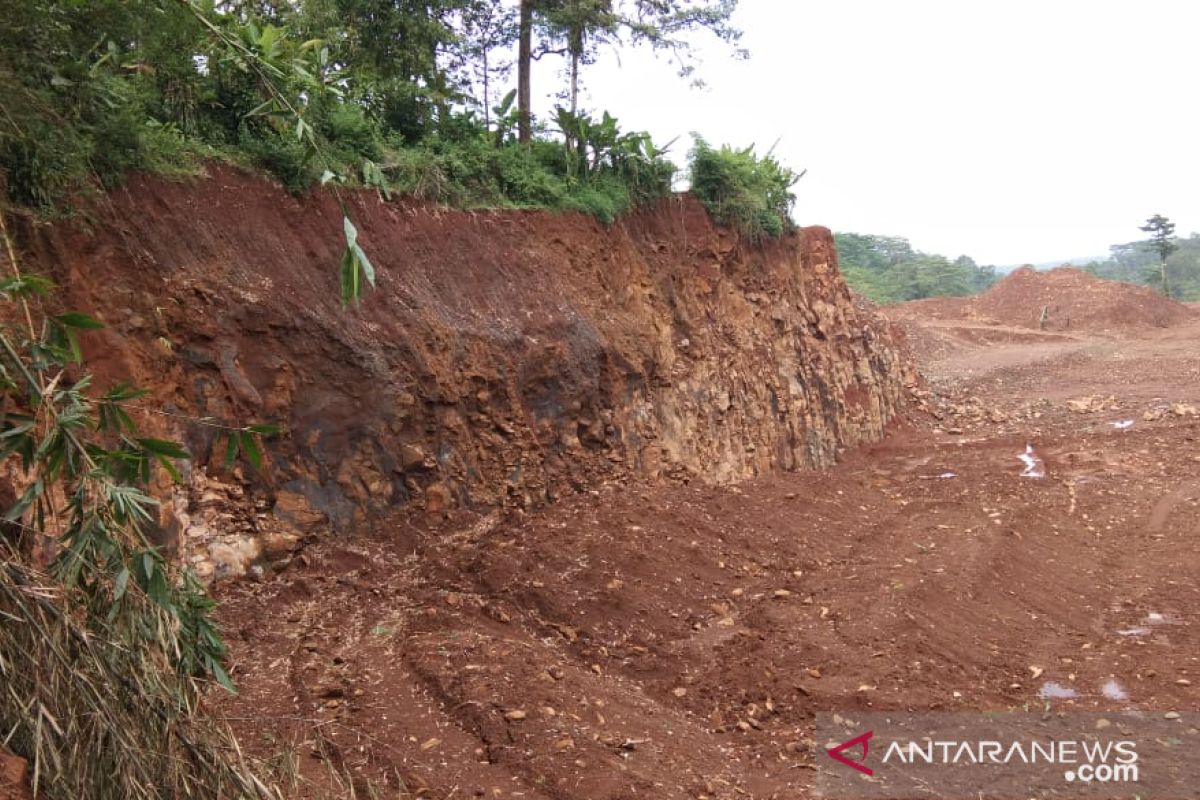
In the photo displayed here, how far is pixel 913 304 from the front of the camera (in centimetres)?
3312

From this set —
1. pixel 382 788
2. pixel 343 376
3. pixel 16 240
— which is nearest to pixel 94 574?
pixel 382 788

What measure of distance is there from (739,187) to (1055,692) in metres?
8.19

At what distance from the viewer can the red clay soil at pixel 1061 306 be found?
29219 mm

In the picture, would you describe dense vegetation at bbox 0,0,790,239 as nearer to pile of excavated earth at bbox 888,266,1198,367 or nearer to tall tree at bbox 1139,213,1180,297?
pile of excavated earth at bbox 888,266,1198,367

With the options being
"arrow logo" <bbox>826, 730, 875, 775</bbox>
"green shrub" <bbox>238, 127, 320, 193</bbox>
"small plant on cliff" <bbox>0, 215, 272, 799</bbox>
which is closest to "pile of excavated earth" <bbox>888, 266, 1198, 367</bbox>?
"arrow logo" <bbox>826, 730, 875, 775</bbox>

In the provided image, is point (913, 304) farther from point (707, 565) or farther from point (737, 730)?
point (737, 730)

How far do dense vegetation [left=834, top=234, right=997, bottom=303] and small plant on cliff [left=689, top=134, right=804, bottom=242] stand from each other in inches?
1048

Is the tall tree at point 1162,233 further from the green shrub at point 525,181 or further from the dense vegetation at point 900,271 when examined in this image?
the green shrub at point 525,181

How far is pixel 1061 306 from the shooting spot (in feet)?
101

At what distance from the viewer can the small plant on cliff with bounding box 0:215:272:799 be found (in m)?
2.22

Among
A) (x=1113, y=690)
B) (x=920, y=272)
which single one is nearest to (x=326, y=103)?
(x=1113, y=690)

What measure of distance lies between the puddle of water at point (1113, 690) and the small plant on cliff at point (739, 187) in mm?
7754

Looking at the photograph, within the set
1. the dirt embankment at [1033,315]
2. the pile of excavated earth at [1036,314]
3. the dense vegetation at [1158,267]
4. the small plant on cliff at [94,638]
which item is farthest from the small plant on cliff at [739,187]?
the dense vegetation at [1158,267]

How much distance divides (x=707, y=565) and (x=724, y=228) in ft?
19.7
